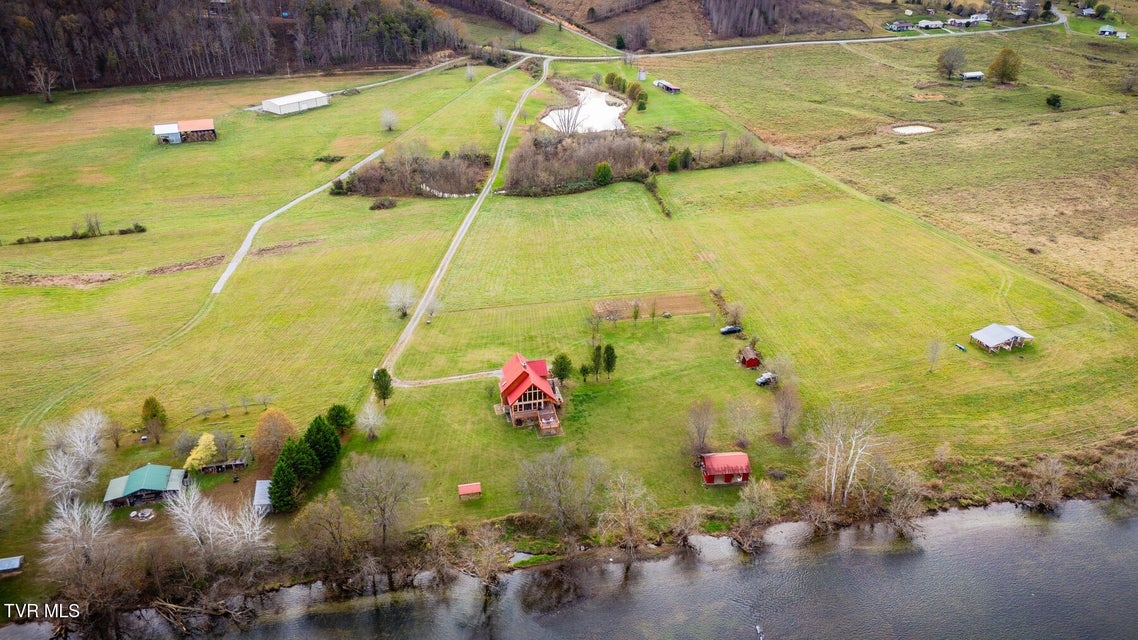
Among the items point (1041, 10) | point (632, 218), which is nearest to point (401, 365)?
point (632, 218)

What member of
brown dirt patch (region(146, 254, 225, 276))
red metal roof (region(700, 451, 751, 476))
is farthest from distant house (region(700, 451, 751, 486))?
brown dirt patch (region(146, 254, 225, 276))

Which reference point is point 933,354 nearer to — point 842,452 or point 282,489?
point 842,452

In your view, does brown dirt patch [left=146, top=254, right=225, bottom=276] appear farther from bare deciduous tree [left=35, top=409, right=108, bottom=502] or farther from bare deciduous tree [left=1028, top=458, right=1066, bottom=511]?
bare deciduous tree [left=1028, top=458, right=1066, bottom=511]

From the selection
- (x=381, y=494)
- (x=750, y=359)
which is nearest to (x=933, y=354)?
(x=750, y=359)

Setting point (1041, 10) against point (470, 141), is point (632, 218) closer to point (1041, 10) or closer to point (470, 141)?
point (470, 141)

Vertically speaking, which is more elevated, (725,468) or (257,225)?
(257,225)
